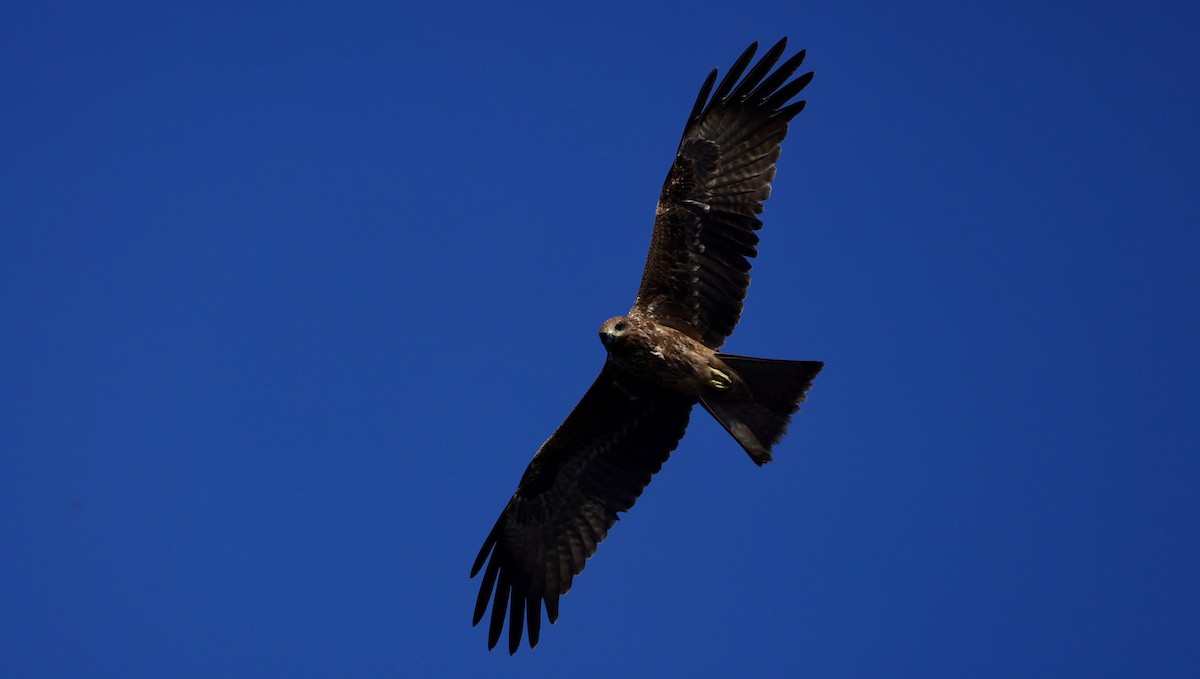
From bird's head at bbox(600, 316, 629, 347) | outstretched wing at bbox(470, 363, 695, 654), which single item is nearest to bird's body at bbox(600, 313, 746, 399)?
bird's head at bbox(600, 316, 629, 347)

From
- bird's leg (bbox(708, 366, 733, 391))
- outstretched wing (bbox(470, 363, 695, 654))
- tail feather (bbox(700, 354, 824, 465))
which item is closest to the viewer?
tail feather (bbox(700, 354, 824, 465))

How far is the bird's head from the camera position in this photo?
9805mm

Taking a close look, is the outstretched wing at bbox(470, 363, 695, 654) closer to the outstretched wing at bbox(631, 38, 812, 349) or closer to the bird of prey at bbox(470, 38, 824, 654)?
the bird of prey at bbox(470, 38, 824, 654)

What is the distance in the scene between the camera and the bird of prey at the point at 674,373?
389 inches

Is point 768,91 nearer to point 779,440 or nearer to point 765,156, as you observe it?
point 765,156

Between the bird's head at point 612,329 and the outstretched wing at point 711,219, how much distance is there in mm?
337

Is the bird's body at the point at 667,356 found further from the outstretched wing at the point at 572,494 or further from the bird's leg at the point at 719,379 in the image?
the outstretched wing at the point at 572,494

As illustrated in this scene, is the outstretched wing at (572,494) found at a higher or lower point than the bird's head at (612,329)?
lower

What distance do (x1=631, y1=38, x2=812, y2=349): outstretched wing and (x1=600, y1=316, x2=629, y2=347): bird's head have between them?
1.11 feet

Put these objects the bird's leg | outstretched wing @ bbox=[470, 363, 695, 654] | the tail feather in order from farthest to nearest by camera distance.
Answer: outstretched wing @ bbox=[470, 363, 695, 654], the bird's leg, the tail feather

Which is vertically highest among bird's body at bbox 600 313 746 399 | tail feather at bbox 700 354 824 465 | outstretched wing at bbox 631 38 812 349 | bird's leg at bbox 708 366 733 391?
outstretched wing at bbox 631 38 812 349

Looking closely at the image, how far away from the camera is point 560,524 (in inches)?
432

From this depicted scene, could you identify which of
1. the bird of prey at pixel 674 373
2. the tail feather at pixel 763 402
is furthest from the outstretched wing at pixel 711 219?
the tail feather at pixel 763 402

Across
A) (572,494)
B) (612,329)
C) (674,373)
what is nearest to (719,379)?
(674,373)
